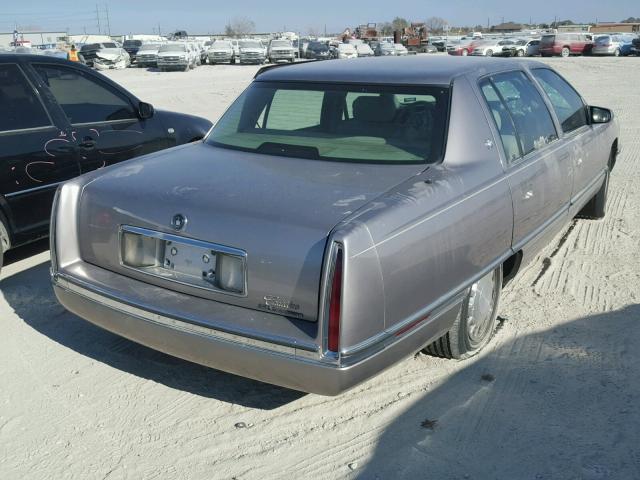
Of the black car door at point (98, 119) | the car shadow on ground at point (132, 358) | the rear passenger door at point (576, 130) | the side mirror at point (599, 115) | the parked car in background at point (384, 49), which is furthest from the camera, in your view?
the parked car in background at point (384, 49)

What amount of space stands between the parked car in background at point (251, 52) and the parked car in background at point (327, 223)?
36.9 m

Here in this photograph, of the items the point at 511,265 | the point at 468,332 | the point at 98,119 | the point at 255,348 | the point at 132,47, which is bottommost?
the point at 132,47

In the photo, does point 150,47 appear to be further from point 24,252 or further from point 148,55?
point 24,252

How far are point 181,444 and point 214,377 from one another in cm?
62

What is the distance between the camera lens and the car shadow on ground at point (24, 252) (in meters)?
5.45

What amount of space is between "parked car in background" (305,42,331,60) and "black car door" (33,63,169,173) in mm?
37547

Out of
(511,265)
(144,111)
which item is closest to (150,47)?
(144,111)

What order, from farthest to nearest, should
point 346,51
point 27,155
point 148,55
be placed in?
point 346,51, point 148,55, point 27,155

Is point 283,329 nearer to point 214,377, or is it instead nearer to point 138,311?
point 138,311

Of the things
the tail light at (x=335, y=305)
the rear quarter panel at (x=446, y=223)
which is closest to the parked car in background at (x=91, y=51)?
the rear quarter panel at (x=446, y=223)

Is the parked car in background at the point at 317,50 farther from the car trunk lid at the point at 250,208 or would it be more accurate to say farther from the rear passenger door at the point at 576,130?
the car trunk lid at the point at 250,208

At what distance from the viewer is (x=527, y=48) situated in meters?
45.6

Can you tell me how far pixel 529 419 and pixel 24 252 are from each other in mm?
4321

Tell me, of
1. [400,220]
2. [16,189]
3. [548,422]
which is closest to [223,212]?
[400,220]
